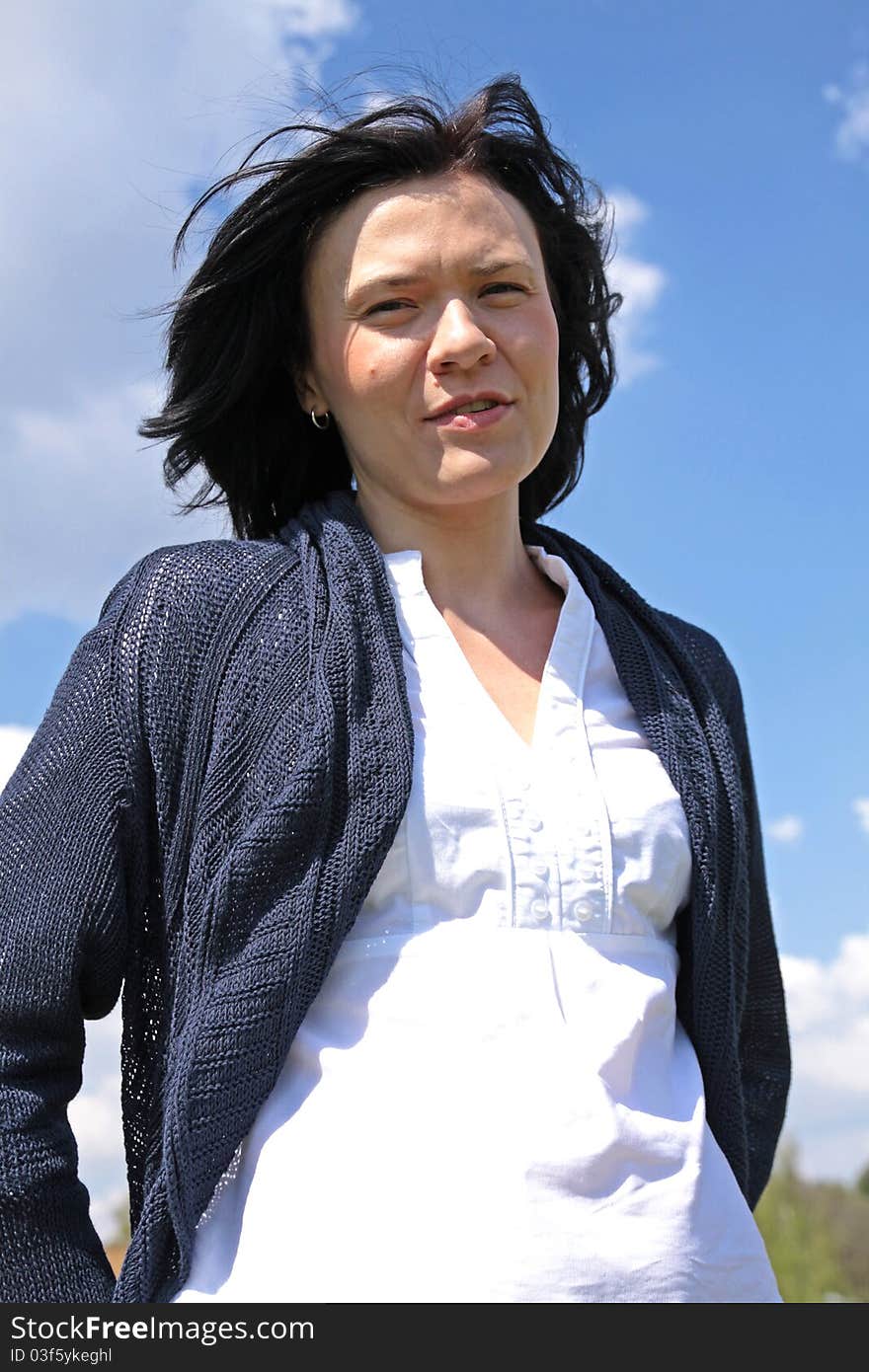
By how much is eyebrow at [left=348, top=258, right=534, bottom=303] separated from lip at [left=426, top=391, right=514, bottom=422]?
6.8 inches

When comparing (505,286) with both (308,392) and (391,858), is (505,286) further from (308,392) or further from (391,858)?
(391,858)

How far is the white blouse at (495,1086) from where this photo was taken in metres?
1.55

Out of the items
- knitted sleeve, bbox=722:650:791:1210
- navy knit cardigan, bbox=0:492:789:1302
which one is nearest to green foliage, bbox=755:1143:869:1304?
knitted sleeve, bbox=722:650:791:1210

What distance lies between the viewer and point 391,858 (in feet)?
5.64

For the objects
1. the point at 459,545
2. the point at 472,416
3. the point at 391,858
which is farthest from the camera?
the point at 459,545

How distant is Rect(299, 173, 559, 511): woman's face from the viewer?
2.03m

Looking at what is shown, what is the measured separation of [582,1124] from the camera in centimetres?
161

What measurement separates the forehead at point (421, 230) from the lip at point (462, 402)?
0.61 ft

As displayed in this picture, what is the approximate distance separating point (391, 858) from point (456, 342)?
732 millimetres

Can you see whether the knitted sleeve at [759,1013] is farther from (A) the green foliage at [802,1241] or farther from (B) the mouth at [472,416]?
(A) the green foliage at [802,1241]

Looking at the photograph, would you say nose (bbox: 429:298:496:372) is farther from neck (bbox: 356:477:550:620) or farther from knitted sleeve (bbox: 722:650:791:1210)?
knitted sleeve (bbox: 722:650:791:1210)

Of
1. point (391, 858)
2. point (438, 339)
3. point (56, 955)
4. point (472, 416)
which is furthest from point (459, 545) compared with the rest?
point (56, 955)
